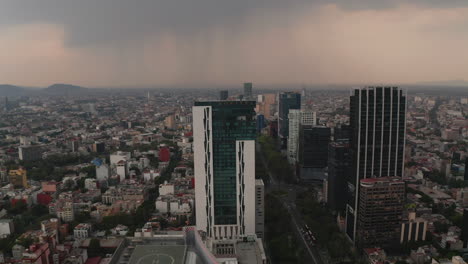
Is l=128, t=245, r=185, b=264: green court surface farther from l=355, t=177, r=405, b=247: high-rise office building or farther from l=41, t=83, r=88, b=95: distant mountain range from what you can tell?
l=41, t=83, r=88, b=95: distant mountain range

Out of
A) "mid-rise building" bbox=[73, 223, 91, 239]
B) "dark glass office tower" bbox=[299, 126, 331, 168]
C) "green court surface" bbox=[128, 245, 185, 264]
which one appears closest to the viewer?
"green court surface" bbox=[128, 245, 185, 264]

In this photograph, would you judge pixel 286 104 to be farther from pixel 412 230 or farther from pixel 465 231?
pixel 465 231

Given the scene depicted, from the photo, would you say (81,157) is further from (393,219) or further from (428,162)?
(428,162)

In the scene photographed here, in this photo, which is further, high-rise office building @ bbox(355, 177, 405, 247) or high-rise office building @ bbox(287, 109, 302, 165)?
high-rise office building @ bbox(287, 109, 302, 165)

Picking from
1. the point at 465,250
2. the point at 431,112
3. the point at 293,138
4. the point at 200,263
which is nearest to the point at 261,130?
the point at 293,138

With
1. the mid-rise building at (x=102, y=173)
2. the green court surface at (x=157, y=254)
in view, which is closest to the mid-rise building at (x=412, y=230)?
the green court surface at (x=157, y=254)

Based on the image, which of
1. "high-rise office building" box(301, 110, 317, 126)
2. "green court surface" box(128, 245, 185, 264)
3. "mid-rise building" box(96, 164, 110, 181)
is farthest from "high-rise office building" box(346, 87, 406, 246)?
"mid-rise building" box(96, 164, 110, 181)
